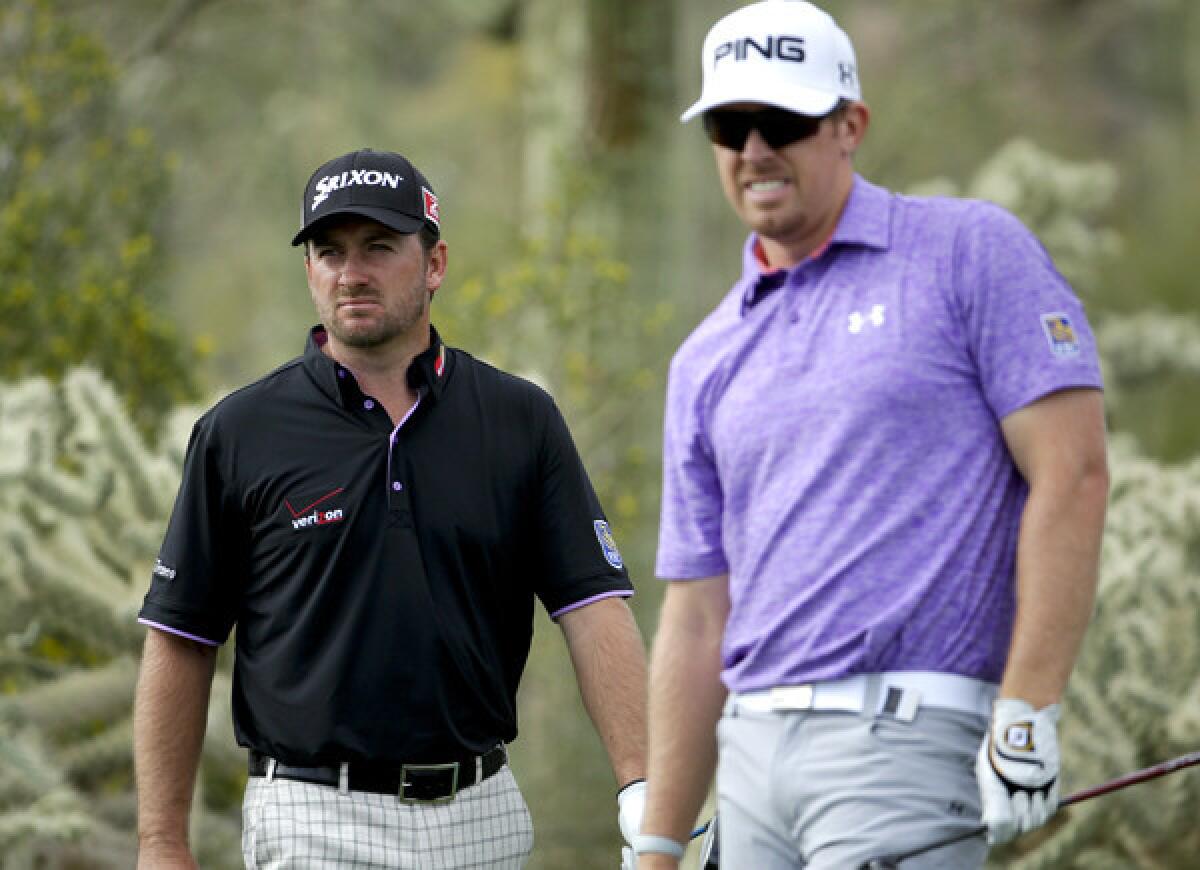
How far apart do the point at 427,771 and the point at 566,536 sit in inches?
24.4

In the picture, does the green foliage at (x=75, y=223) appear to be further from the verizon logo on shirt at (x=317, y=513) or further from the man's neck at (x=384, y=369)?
the verizon logo on shirt at (x=317, y=513)

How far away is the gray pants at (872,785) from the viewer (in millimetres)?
3744

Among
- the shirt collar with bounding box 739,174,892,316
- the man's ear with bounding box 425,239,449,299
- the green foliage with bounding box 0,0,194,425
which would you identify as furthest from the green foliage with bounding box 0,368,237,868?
the shirt collar with bounding box 739,174,892,316

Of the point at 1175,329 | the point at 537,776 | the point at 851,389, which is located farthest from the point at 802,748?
the point at 1175,329

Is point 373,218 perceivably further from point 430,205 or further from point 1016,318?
point 1016,318

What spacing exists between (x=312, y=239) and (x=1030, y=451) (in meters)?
1.73

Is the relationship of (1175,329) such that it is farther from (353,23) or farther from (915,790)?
(915,790)

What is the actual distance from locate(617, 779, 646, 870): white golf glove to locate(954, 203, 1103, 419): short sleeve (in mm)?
1244

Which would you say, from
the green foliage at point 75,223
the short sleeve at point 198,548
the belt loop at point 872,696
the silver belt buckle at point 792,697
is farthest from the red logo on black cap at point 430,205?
the green foliage at point 75,223

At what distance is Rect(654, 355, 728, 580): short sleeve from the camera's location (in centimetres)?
429

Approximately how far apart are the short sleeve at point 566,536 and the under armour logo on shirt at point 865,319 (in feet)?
3.32

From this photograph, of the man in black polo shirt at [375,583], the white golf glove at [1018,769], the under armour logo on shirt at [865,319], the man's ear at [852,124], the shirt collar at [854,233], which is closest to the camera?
the white golf glove at [1018,769]

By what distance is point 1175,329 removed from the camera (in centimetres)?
1241

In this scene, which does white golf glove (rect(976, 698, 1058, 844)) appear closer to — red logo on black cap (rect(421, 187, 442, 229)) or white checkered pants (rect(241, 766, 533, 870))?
white checkered pants (rect(241, 766, 533, 870))
